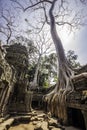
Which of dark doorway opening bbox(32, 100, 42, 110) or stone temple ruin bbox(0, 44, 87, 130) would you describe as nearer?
stone temple ruin bbox(0, 44, 87, 130)

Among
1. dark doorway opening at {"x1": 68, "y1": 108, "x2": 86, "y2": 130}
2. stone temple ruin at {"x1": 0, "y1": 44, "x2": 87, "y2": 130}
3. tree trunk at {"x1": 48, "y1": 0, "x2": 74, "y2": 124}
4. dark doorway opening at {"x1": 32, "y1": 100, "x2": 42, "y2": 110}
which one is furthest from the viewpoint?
dark doorway opening at {"x1": 32, "y1": 100, "x2": 42, "y2": 110}

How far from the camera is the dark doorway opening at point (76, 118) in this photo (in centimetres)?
563

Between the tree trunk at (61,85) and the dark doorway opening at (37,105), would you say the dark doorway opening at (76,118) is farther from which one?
the dark doorway opening at (37,105)

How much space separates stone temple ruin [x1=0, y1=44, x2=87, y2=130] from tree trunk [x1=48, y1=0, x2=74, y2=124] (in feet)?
1.33

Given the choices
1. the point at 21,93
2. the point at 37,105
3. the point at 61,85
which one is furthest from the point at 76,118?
the point at 37,105

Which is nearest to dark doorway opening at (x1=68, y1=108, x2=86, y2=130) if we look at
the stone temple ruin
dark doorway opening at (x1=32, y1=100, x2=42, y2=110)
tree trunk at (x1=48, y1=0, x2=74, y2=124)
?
the stone temple ruin

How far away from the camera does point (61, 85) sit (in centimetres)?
757

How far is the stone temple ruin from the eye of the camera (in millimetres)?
3801

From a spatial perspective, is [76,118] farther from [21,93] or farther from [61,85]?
[21,93]

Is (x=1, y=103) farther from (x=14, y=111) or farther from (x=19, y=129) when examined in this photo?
(x=14, y=111)

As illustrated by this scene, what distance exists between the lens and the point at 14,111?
10789 millimetres

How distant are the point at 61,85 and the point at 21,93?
539 centimetres

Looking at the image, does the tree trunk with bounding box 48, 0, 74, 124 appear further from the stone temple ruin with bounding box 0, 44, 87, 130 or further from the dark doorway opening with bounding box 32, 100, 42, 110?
the dark doorway opening with bounding box 32, 100, 42, 110

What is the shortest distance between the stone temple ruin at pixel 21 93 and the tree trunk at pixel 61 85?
1.33ft
